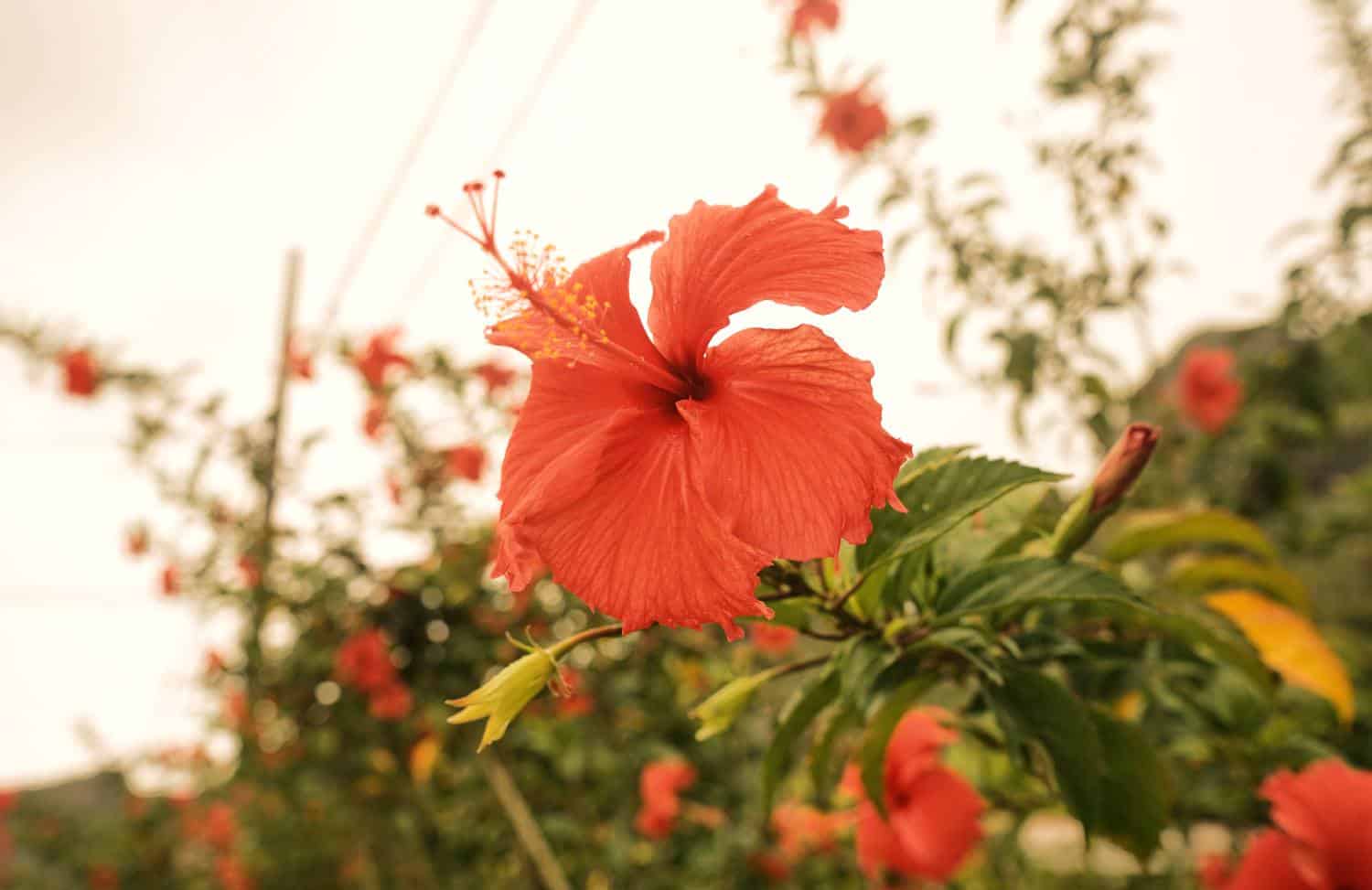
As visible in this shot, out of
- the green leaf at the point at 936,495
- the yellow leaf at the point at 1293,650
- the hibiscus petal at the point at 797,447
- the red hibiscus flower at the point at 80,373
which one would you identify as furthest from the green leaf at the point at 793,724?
the red hibiscus flower at the point at 80,373

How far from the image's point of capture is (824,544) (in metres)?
0.43

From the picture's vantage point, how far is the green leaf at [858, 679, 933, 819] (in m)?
0.68

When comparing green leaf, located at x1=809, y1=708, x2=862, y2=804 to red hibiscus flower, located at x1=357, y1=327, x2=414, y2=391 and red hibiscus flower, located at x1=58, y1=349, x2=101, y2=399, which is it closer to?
red hibiscus flower, located at x1=357, y1=327, x2=414, y2=391

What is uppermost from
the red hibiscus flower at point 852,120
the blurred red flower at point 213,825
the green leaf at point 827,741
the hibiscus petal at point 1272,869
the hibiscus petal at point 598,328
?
the red hibiscus flower at point 852,120

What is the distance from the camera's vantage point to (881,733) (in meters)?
0.71

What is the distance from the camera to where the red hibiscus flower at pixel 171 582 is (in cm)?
240

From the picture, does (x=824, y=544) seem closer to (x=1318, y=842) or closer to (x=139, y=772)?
(x=1318, y=842)

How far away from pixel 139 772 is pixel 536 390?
16.6ft

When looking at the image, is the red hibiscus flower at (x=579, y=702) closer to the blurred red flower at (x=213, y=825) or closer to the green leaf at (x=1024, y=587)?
the green leaf at (x=1024, y=587)

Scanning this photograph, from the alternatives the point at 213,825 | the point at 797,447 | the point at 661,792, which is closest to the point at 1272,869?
the point at 797,447

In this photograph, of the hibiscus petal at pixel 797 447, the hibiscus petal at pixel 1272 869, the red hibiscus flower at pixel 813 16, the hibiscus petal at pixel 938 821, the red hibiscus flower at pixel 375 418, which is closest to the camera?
the hibiscus petal at pixel 797 447

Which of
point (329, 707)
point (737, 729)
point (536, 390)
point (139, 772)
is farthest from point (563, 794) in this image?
point (139, 772)

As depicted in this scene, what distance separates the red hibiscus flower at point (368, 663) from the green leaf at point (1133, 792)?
64.5 inches

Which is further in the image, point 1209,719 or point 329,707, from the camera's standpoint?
point 329,707
